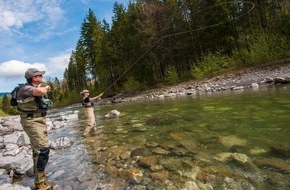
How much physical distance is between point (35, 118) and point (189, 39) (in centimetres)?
3306

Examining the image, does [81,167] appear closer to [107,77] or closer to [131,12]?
[131,12]

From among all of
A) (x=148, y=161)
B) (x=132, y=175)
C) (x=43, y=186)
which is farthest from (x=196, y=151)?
(x=43, y=186)

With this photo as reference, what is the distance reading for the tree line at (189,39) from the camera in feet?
82.8

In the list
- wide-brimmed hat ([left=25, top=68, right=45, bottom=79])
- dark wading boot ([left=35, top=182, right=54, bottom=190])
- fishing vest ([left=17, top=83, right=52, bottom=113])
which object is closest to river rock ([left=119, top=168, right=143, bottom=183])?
dark wading boot ([left=35, top=182, right=54, bottom=190])

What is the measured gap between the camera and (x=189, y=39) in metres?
35.9

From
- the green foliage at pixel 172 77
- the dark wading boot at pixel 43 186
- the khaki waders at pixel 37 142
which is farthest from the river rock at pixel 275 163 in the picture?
the green foliage at pixel 172 77

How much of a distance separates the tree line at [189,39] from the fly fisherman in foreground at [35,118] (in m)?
19.6

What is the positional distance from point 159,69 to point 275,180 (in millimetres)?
35414

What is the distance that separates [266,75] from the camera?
1878 centimetres

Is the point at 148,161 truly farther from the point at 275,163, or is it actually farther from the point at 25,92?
the point at 25,92

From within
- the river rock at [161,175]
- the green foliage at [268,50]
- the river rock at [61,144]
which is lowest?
the river rock at [161,175]

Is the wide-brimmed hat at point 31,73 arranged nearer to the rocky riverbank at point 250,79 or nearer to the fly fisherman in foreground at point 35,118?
the fly fisherman in foreground at point 35,118

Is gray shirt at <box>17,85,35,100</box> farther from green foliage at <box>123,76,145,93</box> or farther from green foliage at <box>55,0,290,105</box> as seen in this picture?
green foliage at <box>123,76,145,93</box>

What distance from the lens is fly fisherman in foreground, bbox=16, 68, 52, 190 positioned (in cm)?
477
